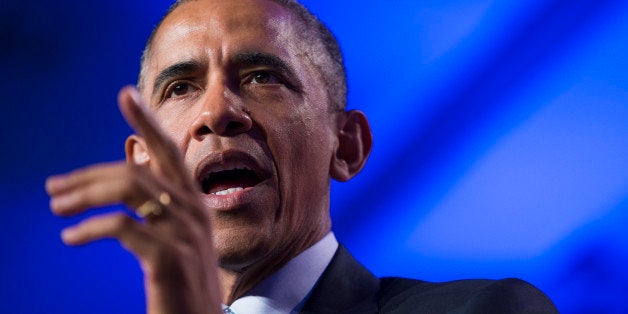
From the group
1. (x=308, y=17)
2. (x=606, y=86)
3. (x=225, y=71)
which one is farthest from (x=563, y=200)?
(x=225, y=71)

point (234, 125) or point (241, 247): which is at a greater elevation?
point (234, 125)

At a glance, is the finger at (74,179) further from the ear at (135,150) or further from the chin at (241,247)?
the ear at (135,150)

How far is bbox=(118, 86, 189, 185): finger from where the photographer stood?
0.81 m

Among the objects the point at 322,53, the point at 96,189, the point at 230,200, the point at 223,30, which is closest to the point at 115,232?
the point at 96,189

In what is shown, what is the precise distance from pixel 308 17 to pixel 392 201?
45cm

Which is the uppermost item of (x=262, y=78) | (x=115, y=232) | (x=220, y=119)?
(x=262, y=78)

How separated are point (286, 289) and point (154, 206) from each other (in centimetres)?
69

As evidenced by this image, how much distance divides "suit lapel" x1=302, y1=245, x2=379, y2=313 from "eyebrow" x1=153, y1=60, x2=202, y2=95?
0.42m

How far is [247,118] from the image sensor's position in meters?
1.41

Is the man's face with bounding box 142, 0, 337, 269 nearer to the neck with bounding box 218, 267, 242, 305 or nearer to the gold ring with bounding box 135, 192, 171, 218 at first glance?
the neck with bounding box 218, 267, 242, 305

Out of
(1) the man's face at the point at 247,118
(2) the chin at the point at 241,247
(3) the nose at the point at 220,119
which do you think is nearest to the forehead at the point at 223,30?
(1) the man's face at the point at 247,118

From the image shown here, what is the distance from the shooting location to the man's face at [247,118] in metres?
1.38

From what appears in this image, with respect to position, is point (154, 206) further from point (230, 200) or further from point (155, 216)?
point (230, 200)

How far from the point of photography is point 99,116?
2.06 m
